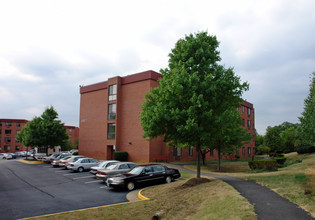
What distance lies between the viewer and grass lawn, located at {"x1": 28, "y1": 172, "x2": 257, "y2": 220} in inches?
302

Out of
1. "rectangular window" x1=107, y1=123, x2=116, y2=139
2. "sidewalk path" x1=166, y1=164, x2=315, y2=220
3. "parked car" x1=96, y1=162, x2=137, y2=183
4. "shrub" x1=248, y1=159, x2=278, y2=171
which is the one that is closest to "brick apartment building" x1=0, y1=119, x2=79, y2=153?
"rectangular window" x1=107, y1=123, x2=116, y2=139

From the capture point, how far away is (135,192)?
45.7ft

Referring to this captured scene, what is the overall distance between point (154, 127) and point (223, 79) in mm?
5078

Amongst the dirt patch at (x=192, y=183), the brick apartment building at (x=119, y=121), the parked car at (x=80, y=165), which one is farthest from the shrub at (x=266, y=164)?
the parked car at (x=80, y=165)

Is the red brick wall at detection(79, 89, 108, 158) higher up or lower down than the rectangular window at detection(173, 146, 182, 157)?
higher up

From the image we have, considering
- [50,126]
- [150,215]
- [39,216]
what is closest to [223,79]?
[150,215]

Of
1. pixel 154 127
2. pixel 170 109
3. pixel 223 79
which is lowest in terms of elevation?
pixel 154 127

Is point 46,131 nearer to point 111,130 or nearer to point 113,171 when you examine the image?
point 111,130

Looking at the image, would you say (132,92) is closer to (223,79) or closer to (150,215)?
(223,79)

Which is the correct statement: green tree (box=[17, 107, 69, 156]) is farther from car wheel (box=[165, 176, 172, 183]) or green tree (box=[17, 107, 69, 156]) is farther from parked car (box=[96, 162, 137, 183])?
car wheel (box=[165, 176, 172, 183])

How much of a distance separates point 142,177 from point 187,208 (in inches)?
237

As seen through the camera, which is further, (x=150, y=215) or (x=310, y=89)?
(x=310, y=89)

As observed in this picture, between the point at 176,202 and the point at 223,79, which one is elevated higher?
the point at 223,79

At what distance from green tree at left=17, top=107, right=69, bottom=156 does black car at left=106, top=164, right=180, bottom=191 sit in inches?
1006
